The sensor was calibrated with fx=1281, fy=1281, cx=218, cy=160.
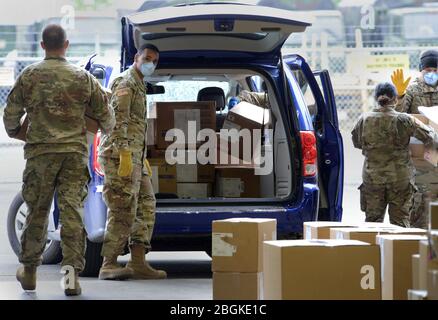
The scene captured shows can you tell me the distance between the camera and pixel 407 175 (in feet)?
33.6

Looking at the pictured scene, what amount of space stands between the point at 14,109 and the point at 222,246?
6.21ft

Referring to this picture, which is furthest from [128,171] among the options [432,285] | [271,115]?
[432,285]

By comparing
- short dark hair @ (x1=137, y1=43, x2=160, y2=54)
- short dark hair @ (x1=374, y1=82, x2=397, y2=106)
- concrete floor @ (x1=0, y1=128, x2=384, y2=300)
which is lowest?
concrete floor @ (x1=0, y1=128, x2=384, y2=300)

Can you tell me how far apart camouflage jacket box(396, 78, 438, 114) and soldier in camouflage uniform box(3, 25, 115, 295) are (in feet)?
12.4

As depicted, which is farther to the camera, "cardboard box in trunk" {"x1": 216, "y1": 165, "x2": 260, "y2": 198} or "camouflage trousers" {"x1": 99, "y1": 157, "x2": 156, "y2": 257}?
"cardboard box in trunk" {"x1": 216, "y1": 165, "x2": 260, "y2": 198}

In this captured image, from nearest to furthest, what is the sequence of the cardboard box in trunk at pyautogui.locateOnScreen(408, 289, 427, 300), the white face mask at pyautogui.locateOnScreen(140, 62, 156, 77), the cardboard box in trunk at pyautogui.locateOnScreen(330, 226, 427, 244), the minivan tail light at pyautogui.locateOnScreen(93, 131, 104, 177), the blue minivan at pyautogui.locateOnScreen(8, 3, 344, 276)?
the cardboard box in trunk at pyautogui.locateOnScreen(408, 289, 427, 300) → the cardboard box in trunk at pyautogui.locateOnScreen(330, 226, 427, 244) → the blue minivan at pyautogui.locateOnScreen(8, 3, 344, 276) → the white face mask at pyautogui.locateOnScreen(140, 62, 156, 77) → the minivan tail light at pyautogui.locateOnScreen(93, 131, 104, 177)

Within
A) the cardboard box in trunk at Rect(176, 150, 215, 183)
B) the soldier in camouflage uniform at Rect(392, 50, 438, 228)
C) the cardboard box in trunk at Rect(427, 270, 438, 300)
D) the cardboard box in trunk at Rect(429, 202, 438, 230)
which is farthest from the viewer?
the soldier in camouflage uniform at Rect(392, 50, 438, 228)

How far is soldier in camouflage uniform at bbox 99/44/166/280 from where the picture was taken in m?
9.23

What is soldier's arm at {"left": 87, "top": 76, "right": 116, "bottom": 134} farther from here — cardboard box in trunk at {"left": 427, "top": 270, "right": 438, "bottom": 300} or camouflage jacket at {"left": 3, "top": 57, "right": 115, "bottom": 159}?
cardboard box in trunk at {"left": 427, "top": 270, "right": 438, "bottom": 300}

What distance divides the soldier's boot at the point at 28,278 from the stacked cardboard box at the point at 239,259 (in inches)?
65.5

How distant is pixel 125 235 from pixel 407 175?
2.41 m

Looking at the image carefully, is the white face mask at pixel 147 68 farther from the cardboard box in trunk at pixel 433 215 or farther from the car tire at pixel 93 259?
the cardboard box in trunk at pixel 433 215

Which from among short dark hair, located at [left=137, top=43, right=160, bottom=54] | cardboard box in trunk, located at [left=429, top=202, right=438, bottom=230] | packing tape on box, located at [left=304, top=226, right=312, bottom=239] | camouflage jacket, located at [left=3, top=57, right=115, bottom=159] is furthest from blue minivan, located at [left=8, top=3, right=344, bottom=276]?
cardboard box in trunk, located at [left=429, top=202, right=438, bottom=230]

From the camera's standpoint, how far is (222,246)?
7.39 meters
